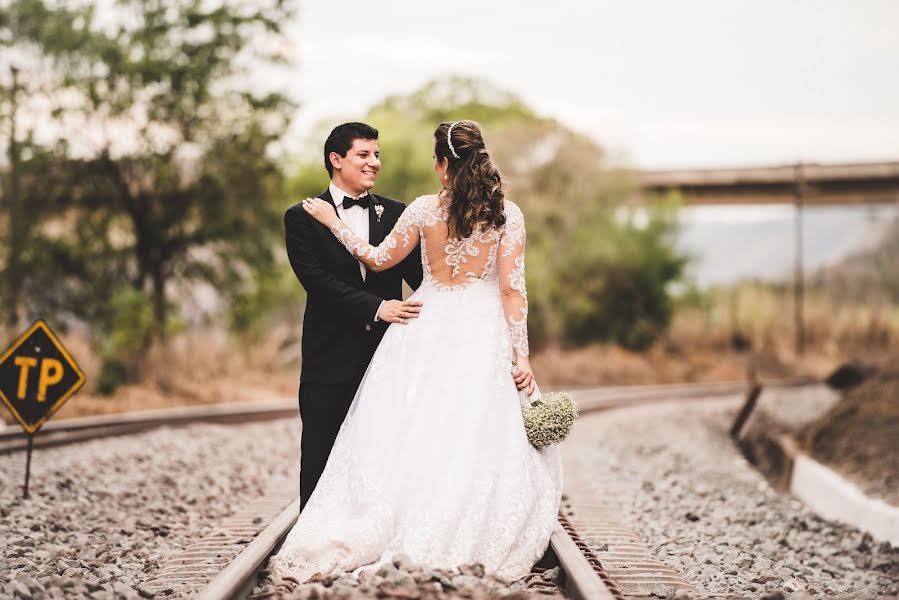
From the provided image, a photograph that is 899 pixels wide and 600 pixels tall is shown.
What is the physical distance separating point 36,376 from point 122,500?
4.35 feet

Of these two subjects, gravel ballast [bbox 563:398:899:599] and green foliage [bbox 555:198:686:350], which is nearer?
gravel ballast [bbox 563:398:899:599]

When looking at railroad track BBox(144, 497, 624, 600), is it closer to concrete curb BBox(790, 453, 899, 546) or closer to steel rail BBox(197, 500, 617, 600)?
steel rail BBox(197, 500, 617, 600)

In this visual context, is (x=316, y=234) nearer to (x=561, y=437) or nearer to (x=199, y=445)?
(x=561, y=437)

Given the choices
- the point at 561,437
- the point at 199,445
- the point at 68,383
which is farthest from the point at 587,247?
the point at 561,437

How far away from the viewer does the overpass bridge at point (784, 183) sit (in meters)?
46.2

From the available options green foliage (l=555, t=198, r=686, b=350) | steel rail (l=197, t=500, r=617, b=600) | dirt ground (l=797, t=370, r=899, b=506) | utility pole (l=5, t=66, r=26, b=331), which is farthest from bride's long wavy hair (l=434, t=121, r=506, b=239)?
green foliage (l=555, t=198, r=686, b=350)

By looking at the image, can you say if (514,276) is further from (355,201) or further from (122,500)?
(122,500)

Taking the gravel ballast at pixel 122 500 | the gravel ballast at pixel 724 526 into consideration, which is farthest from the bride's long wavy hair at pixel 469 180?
the gravel ballast at pixel 122 500

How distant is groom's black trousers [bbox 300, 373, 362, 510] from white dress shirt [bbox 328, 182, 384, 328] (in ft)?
2.05

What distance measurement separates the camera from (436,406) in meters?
5.01

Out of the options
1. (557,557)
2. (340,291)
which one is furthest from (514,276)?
(557,557)

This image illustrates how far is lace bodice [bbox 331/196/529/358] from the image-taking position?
4969 millimetres

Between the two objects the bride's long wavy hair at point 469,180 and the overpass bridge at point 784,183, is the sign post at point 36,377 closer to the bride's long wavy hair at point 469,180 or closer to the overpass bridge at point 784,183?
the bride's long wavy hair at point 469,180

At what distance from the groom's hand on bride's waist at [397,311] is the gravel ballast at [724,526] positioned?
80.1 inches
